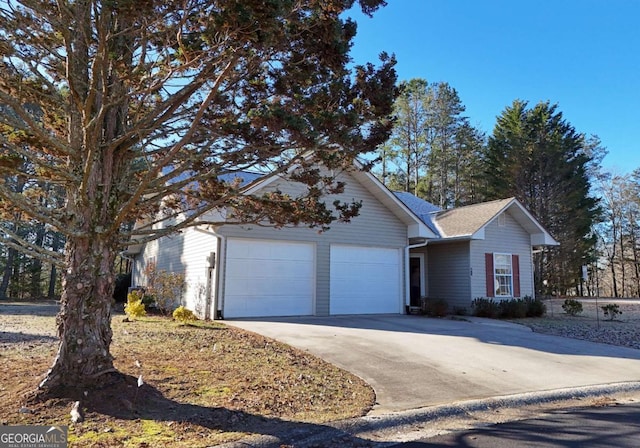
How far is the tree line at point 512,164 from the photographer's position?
29.4 metres

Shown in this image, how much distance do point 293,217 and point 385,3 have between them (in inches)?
130

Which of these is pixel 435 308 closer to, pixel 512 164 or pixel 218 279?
pixel 218 279

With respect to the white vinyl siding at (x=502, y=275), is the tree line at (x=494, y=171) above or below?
above

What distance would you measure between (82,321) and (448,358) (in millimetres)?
6049

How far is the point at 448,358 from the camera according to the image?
7773mm

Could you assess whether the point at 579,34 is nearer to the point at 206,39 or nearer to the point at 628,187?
the point at 206,39

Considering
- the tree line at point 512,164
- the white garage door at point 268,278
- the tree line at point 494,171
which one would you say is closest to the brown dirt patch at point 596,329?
the white garage door at point 268,278

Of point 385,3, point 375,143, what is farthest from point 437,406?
point 385,3

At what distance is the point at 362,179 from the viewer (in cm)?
1462

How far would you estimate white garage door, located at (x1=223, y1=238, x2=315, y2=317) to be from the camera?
12.4 metres

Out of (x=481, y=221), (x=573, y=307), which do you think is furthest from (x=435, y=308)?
(x=573, y=307)

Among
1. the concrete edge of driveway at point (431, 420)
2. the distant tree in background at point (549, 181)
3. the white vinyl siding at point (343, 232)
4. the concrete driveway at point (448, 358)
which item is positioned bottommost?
the concrete edge of driveway at point (431, 420)

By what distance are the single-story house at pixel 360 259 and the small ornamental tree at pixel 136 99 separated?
20.0ft

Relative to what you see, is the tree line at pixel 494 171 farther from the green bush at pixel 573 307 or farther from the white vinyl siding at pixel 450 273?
the white vinyl siding at pixel 450 273
